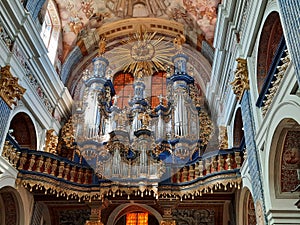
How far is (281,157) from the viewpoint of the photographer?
6211 mm

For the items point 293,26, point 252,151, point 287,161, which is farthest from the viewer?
point 252,151

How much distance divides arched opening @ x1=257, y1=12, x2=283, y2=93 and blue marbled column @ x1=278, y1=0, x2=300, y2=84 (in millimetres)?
1771

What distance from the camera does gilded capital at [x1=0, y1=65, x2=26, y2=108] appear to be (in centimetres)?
822

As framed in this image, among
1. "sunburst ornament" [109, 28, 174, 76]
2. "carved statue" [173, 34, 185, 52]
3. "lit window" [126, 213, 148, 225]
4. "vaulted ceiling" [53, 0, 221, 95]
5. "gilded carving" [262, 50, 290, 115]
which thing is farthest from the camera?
"sunburst ornament" [109, 28, 174, 76]

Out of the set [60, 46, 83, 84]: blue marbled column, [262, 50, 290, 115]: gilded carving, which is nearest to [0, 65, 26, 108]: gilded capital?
[60, 46, 83, 84]: blue marbled column

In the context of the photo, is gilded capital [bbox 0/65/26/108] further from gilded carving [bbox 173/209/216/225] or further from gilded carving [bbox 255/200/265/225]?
gilded carving [bbox 255/200/265/225]

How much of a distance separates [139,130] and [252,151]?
4.16 metres

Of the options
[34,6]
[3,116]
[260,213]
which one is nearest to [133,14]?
[34,6]

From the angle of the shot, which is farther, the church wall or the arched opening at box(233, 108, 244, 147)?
the arched opening at box(233, 108, 244, 147)

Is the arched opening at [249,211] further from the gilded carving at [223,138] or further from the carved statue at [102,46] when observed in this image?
the carved statue at [102,46]

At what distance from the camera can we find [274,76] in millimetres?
5910

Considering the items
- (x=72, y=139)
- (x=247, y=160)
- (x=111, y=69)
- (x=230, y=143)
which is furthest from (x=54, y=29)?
(x=247, y=160)

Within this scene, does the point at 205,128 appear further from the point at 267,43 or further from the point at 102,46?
the point at 102,46

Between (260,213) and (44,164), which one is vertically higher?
(44,164)
